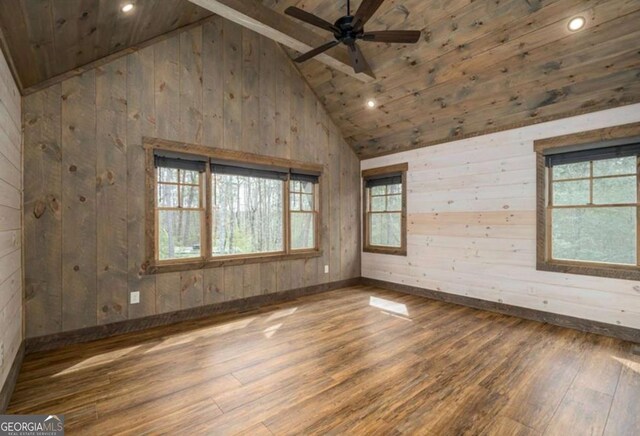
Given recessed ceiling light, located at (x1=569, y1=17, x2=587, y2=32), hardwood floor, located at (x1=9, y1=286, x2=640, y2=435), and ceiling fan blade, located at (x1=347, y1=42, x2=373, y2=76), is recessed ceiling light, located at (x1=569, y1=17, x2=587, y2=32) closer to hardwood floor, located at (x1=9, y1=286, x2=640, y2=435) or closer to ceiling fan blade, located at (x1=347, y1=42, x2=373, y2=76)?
ceiling fan blade, located at (x1=347, y1=42, x2=373, y2=76)

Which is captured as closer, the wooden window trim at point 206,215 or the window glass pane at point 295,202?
the wooden window trim at point 206,215

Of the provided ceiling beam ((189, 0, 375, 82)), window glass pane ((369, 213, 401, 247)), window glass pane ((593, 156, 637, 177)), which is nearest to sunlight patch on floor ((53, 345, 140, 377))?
ceiling beam ((189, 0, 375, 82))

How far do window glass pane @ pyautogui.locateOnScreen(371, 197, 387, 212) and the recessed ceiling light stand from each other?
3412 mm

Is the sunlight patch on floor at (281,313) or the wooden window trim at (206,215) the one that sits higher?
the wooden window trim at (206,215)

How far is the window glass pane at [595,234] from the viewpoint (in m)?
3.29

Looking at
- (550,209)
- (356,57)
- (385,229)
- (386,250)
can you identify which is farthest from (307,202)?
(550,209)

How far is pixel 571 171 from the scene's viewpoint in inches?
144

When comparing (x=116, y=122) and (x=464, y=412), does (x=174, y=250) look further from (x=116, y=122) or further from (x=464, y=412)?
(x=464, y=412)

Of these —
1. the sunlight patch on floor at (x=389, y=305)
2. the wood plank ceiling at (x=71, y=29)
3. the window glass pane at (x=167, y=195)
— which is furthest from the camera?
the sunlight patch on floor at (x=389, y=305)

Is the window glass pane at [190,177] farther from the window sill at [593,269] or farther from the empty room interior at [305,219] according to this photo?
the window sill at [593,269]

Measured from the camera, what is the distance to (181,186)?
3863mm

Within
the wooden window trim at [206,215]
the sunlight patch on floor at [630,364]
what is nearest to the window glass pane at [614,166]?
the sunlight patch on floor at [630,364]

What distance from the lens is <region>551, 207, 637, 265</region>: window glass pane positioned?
3.29m

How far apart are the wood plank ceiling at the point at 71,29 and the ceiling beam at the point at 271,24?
0.54 metres
